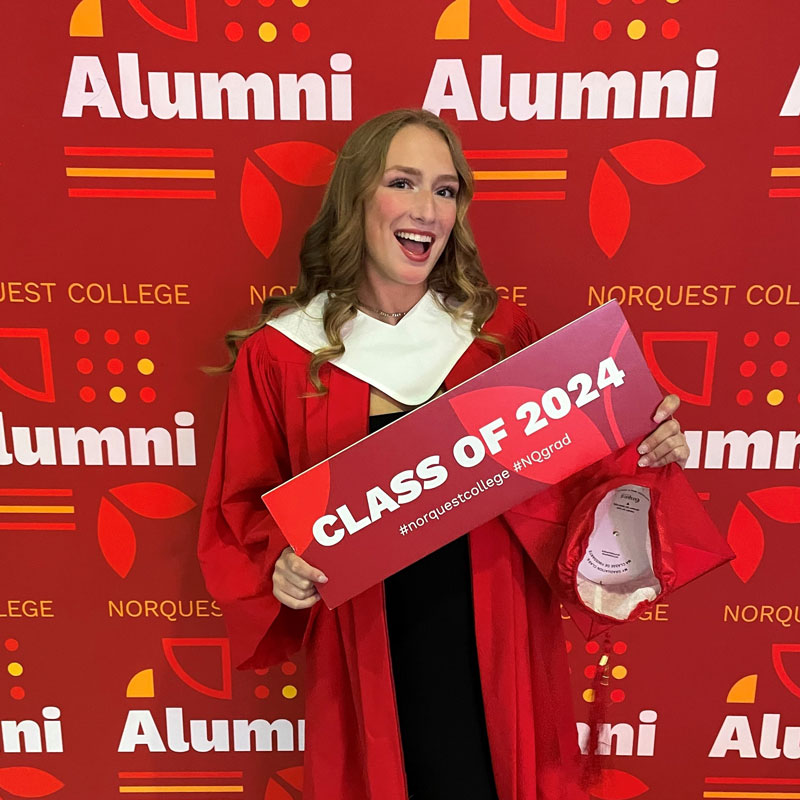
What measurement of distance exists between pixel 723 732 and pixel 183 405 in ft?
5.43

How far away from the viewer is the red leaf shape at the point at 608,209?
1.61 m

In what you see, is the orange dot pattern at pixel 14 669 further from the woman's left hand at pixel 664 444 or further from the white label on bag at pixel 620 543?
the woman's left hand at pixel 664 444

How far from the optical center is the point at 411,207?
4.29ft

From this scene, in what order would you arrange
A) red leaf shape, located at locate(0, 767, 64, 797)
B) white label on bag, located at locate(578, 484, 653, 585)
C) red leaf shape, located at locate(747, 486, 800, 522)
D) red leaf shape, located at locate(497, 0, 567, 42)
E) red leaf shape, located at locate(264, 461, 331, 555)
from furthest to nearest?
red leaf shape, located at locate(0, 767, 64, 797) < red leaf shape, located at locate(747, 486, 800, 522) < red leaf shape, located at locate(497, 0, 567, 42) < white label on bag, located at locate(578, 484, 653, 585) < red leaf shape, located at locate(264, 461, 331, 555)

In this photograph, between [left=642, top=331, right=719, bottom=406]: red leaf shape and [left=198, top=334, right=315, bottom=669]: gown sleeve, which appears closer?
[left=198, top=334, right=315, bottom=669]: gown sleeve

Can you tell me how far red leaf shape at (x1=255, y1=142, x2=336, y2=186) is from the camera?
1596mm

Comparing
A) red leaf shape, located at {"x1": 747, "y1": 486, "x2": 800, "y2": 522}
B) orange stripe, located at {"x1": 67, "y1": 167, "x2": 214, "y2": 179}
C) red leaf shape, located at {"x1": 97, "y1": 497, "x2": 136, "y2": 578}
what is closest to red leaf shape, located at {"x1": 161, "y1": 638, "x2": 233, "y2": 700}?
red leaf shape, located at {"x1": 97, "y1": 497, "x2": 136, "y2": 578}

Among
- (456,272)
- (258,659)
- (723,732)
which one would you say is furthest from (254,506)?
(723,732)

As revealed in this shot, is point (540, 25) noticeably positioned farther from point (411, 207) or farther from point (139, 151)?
point (139, 151)

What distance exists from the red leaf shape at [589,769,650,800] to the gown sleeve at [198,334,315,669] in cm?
116

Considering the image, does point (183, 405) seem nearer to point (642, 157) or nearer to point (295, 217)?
point (295, 217)

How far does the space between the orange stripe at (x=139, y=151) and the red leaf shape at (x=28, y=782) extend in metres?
1.63

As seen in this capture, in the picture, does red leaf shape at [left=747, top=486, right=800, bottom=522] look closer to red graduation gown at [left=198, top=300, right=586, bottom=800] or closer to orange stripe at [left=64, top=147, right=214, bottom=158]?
red graduation gown at [left=198, top=300, right=586, bottom=800]

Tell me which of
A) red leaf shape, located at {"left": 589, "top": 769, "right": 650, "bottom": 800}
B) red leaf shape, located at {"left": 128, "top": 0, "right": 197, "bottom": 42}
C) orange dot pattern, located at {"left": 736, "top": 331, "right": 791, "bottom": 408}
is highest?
red leaf shape, located at {"left": 128, "top": 0, "right": 197, "bottom": 42}
